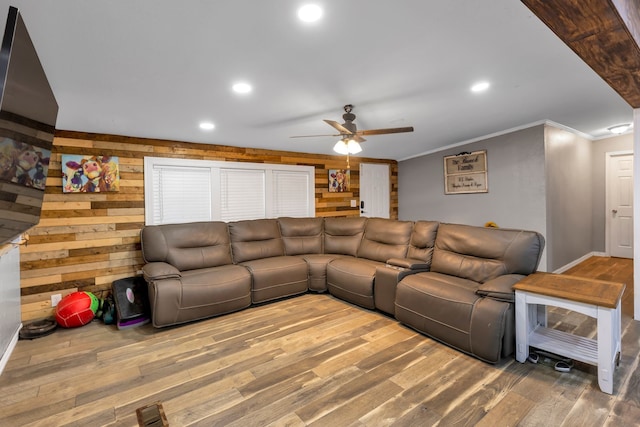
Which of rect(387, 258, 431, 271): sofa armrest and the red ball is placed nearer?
the red ball

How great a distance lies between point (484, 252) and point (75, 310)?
166 inches

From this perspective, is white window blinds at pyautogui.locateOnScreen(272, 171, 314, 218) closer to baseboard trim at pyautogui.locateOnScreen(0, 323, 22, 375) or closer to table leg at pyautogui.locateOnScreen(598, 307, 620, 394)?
baseboard trim at pyautogui.locateOnScreen(0, 323, 22, 375)

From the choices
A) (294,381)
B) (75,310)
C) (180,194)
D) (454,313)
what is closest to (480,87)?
(454,313)

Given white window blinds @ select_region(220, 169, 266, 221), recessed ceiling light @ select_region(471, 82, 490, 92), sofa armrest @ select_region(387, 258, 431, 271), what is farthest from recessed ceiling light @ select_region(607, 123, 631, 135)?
white window blinds @ select_region(220, 169, 266, 221)

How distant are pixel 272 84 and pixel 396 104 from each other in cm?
144

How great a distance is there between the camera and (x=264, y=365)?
2.34 meters

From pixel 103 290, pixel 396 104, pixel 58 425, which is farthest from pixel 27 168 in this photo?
pixel 396 104

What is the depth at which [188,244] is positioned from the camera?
3748 mm

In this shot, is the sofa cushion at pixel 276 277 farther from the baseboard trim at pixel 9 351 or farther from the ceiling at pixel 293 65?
the baseboard trim at pixel 9 351

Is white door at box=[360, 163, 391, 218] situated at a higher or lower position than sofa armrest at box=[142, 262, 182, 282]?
higher

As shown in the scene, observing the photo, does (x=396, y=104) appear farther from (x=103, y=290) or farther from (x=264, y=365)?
(x=103, y=290)

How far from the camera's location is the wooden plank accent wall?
3168 millimetres

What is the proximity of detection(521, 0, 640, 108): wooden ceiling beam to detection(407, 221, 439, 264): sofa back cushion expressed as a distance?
6.43ft

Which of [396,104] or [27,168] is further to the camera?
[396,104]
